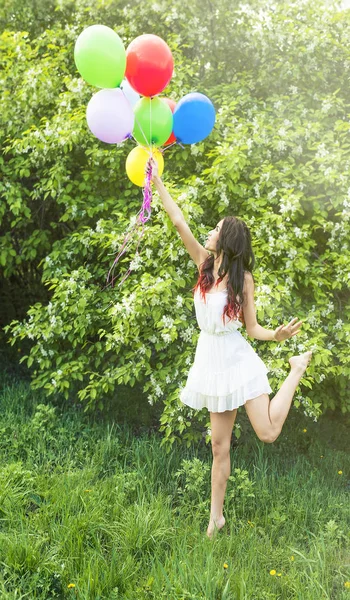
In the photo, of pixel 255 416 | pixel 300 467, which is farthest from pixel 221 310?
pixel 300 467

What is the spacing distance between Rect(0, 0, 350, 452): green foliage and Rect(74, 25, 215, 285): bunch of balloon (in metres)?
0.65

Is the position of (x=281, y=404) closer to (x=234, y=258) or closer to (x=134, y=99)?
(x=234, y=258)

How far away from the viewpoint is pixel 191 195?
412 centimetres

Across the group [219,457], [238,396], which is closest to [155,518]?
[219,457]

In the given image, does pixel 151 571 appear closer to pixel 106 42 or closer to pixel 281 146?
pixel 106 42

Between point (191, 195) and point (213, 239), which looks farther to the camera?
point (191, 195)

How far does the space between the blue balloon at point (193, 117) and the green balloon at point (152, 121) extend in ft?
0.21

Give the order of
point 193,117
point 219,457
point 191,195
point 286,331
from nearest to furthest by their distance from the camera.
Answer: point 286,331, point 219,457, point 193,117, point 191,195

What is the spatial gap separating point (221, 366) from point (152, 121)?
4.36 ft

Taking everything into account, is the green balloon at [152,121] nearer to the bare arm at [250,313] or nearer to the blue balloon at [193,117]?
the blue balloon at [193,117]

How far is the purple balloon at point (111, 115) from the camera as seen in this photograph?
9.94 ft

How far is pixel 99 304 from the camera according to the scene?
455 cm

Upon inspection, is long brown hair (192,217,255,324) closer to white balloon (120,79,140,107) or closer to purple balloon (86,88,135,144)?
purple balloon (86,88,135,144)

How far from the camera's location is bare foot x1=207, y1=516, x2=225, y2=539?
316cm
